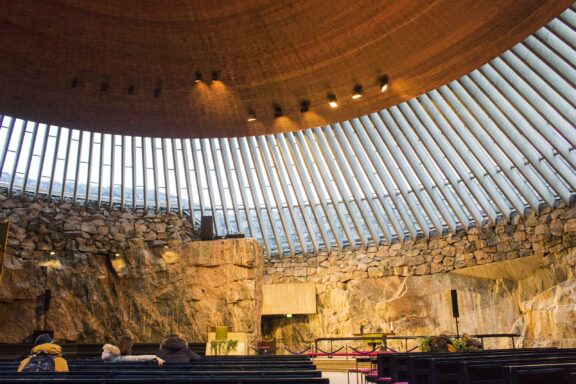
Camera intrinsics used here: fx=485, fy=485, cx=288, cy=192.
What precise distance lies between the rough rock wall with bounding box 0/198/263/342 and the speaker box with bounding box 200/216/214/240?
43 centimetres

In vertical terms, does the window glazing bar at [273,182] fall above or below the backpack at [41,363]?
above

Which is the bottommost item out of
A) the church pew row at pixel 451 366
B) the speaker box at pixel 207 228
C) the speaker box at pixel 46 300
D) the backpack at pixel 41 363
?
the church pew row at pixel 451 366

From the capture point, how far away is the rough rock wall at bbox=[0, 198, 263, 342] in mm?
14812

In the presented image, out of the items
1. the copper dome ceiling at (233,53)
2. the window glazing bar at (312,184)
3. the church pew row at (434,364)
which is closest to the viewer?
the church pew row at (434,364)

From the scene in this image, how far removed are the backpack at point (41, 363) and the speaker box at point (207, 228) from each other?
11865 mm

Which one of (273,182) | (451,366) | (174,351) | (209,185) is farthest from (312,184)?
(451,366)

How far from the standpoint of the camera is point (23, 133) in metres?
13.7

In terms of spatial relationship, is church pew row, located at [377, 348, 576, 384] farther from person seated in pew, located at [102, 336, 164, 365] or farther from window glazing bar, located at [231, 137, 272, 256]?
window glazing bar, located at [231, 137, 272, 256]

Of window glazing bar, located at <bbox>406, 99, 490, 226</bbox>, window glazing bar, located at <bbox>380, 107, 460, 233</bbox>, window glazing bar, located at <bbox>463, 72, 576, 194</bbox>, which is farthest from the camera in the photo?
window glazing bar, located at <bbox>380, 107, 460, 233</bbox>

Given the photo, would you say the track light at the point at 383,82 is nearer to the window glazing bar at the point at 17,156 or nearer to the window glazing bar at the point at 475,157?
the window glazing bar at the point at 475,157

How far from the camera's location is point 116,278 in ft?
52.5

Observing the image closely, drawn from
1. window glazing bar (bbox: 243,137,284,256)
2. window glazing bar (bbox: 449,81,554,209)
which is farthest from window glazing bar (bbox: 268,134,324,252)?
window glazing bar (bbox: 449,81,554,209)

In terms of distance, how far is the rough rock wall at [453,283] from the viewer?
13031 mm

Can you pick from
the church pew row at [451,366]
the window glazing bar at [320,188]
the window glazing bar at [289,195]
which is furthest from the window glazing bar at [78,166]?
the church pew row at [451,366]
